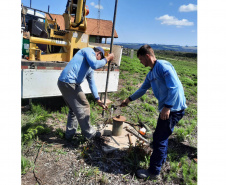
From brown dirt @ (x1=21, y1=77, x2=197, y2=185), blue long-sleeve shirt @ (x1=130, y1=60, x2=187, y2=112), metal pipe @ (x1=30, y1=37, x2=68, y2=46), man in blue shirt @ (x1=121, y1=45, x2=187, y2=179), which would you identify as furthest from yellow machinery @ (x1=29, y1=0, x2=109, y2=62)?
blue long-sleeve shirt @ (x1=130, y1=60, x2=187, y2=112)

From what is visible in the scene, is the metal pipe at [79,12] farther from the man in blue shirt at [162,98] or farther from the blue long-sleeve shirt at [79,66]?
the man in blue shirt at [162,98]

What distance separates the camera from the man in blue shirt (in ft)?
8.75

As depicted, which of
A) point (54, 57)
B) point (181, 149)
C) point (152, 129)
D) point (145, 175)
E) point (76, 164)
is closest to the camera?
point (145, 175)

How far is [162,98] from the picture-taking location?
2916 mm

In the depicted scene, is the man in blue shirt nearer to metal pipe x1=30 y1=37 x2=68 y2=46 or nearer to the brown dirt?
the brown dirt

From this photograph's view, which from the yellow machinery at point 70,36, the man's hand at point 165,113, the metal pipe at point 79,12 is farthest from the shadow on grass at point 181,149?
the metal pipe at point 79,12

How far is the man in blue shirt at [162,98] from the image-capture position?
2666 mm

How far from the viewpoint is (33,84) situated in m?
4.17

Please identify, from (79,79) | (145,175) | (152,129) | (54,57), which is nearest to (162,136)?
(145,175)

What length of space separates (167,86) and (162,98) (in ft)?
1.01

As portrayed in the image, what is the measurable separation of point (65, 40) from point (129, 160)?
347cm

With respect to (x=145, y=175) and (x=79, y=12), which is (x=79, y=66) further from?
(x=145, y=175)

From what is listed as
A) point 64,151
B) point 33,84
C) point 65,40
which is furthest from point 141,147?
point 65,40

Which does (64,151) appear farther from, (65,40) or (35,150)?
(65,40)
